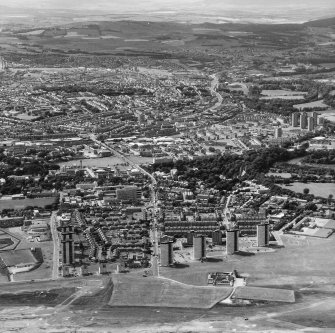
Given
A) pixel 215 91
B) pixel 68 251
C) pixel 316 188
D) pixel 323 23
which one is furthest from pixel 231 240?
pixel 323 23

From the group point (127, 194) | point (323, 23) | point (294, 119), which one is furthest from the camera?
point (323, 23)

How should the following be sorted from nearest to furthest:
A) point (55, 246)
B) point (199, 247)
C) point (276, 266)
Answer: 1. point (276, 266)
2. point (199, 247)
3. point (55, 246)

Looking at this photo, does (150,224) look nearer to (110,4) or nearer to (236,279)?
(236,279)

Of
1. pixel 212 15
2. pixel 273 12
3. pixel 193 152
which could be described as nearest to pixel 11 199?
pixel 193 152

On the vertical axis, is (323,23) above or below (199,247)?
above

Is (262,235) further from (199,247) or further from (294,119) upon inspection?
(294,119)

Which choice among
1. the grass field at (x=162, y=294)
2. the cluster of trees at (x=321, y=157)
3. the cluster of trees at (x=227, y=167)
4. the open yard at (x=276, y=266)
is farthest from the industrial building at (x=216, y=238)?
the cluster of trees at (x=321, y=157)
